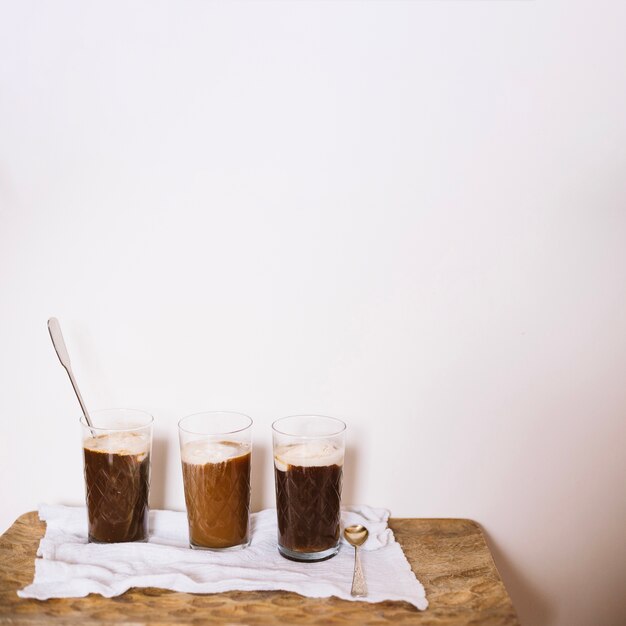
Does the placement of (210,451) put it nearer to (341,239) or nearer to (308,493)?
(308,493)

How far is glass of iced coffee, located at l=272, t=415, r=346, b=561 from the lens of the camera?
1029mm

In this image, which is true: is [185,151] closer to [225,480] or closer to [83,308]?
[83,308]

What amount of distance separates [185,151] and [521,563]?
0.96 m

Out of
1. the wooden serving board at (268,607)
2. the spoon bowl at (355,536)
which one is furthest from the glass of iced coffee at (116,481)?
the spoon bowl at (355,536)

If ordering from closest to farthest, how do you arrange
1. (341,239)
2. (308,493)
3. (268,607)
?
1. (268,607)
2. (308,493)
3. (341,239)

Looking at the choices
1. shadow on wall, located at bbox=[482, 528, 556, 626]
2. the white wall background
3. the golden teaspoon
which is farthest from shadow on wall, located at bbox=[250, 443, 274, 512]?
shadow on wall, located at bbox=[482, 528, 556, 626]

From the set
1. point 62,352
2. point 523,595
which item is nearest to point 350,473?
point 523,595

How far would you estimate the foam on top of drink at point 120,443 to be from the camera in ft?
3.46

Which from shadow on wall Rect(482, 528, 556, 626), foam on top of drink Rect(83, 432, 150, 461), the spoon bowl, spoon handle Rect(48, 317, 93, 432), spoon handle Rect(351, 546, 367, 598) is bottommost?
shadow on wall Rect(482, 528, 556, 626)

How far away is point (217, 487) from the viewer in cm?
104

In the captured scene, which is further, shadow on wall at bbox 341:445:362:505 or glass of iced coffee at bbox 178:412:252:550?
shadow on wall at bbox 341:445:362:505

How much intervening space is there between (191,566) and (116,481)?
0.18m

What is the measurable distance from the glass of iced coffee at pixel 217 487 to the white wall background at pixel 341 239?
14 cm

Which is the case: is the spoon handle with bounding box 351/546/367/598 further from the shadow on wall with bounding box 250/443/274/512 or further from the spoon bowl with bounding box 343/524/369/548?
the shadow on wall with bounding box 250/443/274/512
